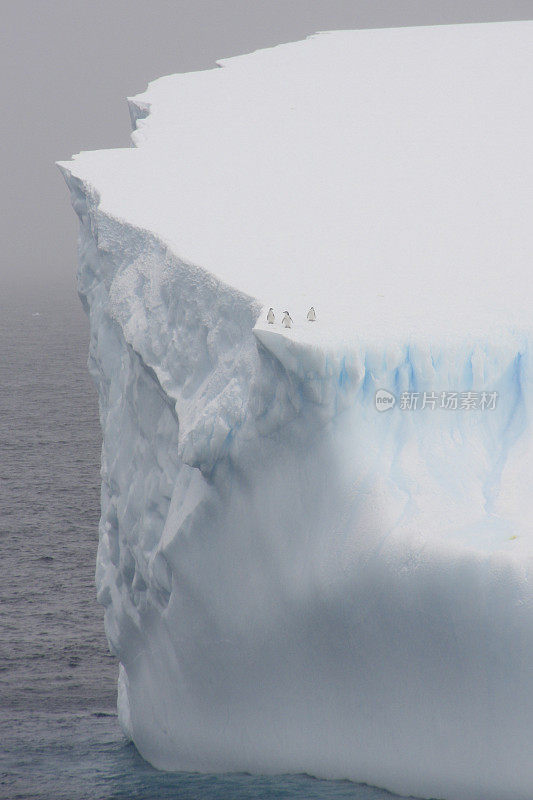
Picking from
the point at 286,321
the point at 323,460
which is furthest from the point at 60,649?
the point at 286,321

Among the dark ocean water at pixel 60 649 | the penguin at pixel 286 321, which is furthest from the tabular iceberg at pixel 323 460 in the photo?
the dark ocean water at pixel 60 649

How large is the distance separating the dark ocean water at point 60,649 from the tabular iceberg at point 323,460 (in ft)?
1.31

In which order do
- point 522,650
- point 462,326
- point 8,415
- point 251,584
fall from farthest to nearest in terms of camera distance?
1. point 8,415
2. point 251,584
3. point 462,326
4. point 522,650

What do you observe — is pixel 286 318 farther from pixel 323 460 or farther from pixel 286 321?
pixel 323 460

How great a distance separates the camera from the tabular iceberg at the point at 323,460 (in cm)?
831

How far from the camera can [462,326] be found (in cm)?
874

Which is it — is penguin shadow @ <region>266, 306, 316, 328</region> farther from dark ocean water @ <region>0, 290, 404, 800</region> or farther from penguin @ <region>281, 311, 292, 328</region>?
dark ocean water @ <region>0, 290, 404, 800</region>

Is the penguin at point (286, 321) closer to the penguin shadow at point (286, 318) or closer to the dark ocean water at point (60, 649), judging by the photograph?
the penguin shadow at point (286, 318)

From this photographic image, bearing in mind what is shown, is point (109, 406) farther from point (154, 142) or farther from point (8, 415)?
point (8, 415)

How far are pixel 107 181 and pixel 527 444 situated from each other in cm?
770

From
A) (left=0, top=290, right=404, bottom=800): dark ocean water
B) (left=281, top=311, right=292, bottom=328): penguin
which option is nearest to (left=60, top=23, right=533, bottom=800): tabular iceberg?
(left=281, top=311, right=292, bottom=328): penguin

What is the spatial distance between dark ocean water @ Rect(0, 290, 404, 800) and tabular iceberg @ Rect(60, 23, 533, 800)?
1.31ft

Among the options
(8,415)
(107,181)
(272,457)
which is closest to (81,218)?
(107,181)

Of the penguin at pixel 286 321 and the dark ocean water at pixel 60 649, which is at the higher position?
the penguin at pixel 286 321
